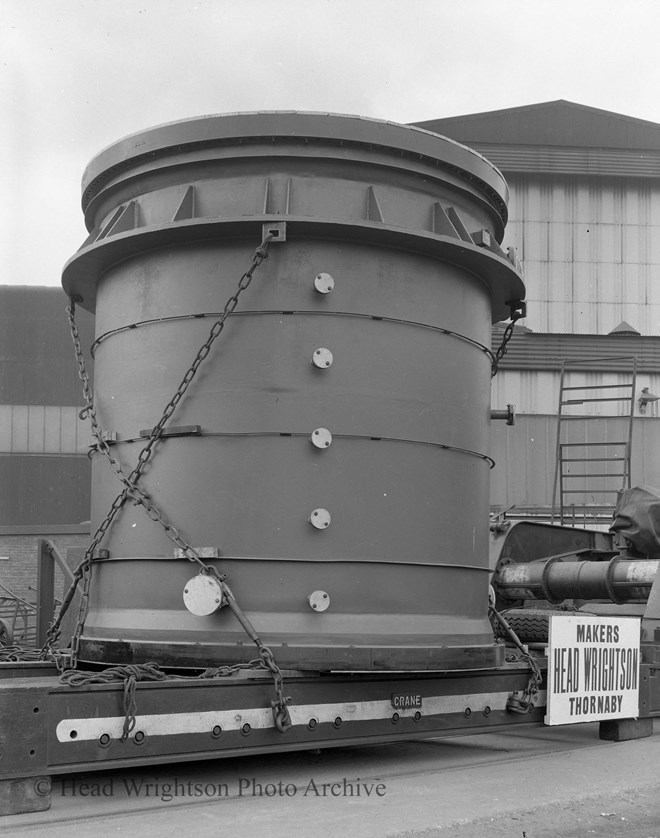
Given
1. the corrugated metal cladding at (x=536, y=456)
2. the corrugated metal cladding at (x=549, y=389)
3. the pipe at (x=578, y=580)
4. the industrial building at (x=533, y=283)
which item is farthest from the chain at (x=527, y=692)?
the industrial building at (x=533, y=283)

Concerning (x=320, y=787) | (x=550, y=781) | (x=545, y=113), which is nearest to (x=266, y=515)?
(x=320, y=787)

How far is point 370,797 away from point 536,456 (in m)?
18.2

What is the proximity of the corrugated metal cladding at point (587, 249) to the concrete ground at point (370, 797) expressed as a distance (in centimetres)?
2395

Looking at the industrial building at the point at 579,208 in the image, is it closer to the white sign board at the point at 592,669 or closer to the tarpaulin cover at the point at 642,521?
the tarpaulin cover at the point at 642,521

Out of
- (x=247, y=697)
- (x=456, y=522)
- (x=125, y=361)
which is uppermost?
(x=125, y=361)

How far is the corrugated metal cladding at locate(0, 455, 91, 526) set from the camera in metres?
30.5

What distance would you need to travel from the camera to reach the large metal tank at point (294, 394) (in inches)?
268

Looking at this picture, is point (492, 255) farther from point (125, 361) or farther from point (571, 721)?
point (571, 721)

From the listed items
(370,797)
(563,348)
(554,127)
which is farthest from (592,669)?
(554,127)

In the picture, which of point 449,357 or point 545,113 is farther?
point 545,113

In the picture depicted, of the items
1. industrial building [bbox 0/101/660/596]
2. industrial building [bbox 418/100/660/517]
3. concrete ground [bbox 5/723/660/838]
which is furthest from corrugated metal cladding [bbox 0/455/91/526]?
concrete ground [bbox 5/723/660/838]

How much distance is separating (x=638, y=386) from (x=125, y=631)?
20.6 meters

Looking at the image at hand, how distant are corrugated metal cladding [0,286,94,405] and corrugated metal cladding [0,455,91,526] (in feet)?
5.78

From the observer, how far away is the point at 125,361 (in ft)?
24.3
